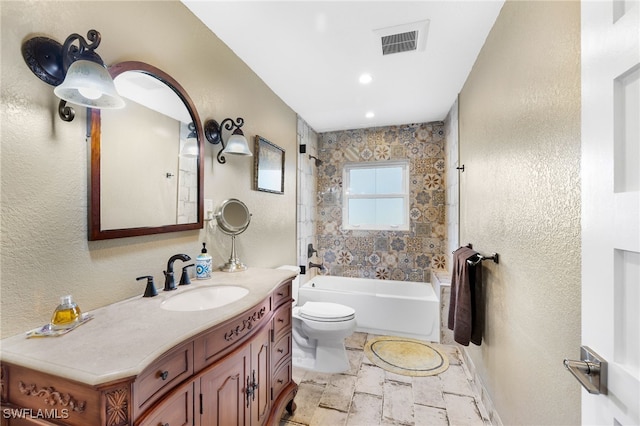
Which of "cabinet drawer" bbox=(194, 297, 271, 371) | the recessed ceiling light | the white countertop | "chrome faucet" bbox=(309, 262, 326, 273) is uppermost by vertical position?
the recessed ceiling light

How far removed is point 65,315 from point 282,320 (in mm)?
1024

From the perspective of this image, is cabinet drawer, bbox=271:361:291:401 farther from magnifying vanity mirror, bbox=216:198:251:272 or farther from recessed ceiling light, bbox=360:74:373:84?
recessed ceiling light, bbox=360:74:373:84

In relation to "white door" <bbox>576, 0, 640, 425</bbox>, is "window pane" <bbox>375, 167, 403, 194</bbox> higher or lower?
higher

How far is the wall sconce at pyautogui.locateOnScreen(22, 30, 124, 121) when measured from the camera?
91 centimetres

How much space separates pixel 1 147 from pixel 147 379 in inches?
33.8

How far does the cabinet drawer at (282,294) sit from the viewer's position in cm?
156

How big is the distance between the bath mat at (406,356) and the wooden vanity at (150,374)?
1.33 metres

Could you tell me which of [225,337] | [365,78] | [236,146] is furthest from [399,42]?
[225,337]

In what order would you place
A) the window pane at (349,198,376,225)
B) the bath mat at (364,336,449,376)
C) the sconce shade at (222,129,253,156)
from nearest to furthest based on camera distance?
1. the sconce shade at (222,129,253,156)
2. the bath mat at (364,336,449,376)
3. the window pane at (349,198,376,225)

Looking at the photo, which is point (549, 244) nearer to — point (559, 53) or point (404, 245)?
point (559, 53)

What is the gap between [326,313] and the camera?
227cm

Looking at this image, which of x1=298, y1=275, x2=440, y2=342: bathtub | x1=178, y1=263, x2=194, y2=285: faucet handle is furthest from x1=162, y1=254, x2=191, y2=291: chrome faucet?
x1=298, y1=275, x2=440, y2=342: bathtub

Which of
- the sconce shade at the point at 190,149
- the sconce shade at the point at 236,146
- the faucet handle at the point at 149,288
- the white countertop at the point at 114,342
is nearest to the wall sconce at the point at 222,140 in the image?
the sconce shade at the point at 236,146

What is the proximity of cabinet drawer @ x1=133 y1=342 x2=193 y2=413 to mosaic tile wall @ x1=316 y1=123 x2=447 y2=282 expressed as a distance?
2.99 meters
